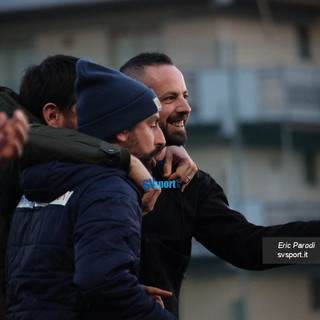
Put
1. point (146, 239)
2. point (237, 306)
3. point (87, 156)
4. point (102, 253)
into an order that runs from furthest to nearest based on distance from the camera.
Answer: point (237, 306) < point (146, 239) < point (87, 156) < point (102, 253)

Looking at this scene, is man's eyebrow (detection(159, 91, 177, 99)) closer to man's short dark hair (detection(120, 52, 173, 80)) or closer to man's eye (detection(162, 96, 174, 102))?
man's eye (detection(162, 96, 174, 102))

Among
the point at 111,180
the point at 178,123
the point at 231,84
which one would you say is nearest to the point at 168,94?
the point at 178,123

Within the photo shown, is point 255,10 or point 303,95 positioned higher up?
point 255,10

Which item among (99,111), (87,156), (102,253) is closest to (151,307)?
(102,253)

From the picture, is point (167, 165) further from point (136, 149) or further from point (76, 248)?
point (76, 248)

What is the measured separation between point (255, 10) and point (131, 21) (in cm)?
291

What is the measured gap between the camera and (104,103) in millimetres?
2600

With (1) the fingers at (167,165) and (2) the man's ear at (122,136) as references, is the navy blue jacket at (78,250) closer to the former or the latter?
(2) the man's ear at (122,136)

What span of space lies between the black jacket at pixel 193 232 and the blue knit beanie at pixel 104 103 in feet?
2.01

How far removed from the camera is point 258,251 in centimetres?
316

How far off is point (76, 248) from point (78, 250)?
1cm

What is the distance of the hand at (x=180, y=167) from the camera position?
10.5 ft

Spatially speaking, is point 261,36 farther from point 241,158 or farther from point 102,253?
point 102,253

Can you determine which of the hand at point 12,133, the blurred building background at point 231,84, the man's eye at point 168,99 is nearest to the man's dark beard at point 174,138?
the man's eye at point 168,99
